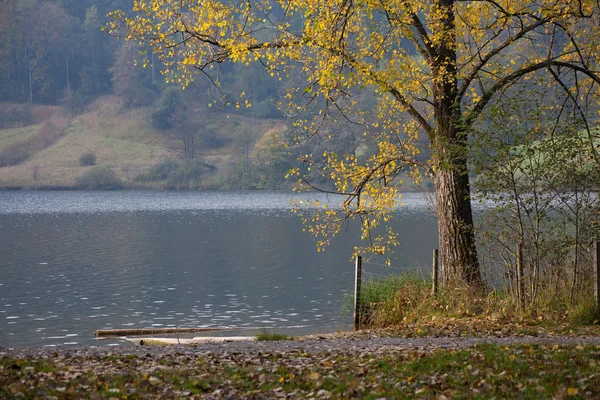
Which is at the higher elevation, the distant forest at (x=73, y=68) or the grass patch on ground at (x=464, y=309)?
the distant forest at (x=73, y=68)

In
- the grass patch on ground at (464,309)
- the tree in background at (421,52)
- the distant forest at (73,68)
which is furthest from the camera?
the distant forest at (73,68)

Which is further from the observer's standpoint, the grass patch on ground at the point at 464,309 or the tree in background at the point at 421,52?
the tree in background at the point at 421,52

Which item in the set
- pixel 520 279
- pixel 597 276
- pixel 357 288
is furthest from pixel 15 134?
pixel 597 276

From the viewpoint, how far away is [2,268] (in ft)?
124

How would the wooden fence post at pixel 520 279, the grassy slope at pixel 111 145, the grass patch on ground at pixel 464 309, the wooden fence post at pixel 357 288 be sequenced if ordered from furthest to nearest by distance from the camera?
→ the grassy slope at pixel 111 145 < the wooden fence post at pixel 357 288 < the wooden fence post at pixel 520 279 < the grass patch on ground at pixel 464 309

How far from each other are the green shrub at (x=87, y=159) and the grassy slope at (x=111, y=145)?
1.87 ft

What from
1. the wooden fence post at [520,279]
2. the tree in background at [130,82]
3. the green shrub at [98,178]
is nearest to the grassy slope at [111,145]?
the green shrub at [98,178]

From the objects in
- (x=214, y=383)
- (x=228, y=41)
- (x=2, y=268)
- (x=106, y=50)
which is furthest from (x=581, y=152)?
(x=106, y=50)

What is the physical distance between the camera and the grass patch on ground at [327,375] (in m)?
8.66

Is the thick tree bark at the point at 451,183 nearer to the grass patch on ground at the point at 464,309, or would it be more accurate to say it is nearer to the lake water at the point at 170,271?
the grass patch on ground at the point at 464,309

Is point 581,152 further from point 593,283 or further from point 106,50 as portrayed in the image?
point 106,50

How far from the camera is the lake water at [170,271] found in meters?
25.4

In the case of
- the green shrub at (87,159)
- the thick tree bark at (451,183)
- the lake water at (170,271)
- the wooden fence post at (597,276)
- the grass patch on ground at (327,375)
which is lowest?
the lake water at (170,271)

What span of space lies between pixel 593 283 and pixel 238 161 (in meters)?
102
